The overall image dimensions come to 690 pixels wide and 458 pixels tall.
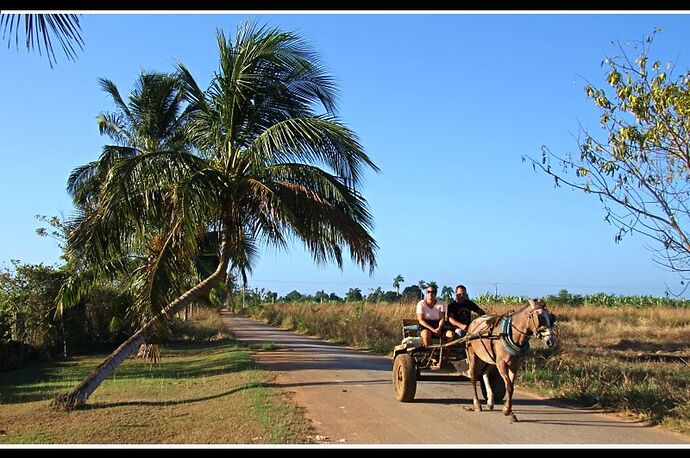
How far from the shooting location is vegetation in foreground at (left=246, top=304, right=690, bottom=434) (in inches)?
421

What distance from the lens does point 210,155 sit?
566 inches

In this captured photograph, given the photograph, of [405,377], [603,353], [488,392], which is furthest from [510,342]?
[603,353]

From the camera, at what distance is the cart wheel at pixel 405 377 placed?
10992 millimetres

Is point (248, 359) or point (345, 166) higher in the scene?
point (345, 166)

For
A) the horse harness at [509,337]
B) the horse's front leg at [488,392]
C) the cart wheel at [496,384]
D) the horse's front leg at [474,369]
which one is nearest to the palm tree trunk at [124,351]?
the horse's front leg at [474,369]

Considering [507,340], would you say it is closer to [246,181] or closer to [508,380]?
[508,380]

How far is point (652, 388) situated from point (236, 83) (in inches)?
391

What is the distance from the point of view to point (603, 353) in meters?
21.3

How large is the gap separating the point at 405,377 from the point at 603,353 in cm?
1279

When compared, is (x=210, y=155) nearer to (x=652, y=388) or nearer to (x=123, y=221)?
(x=123, y=221)

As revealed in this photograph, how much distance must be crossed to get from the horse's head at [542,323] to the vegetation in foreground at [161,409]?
3.50 metres
